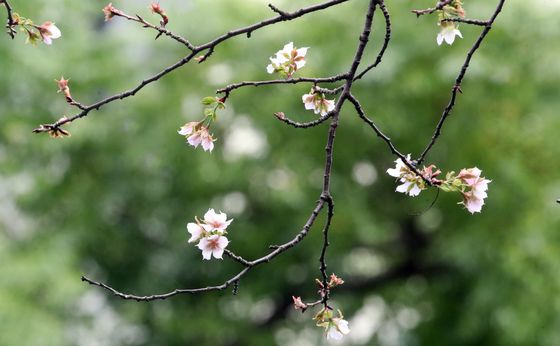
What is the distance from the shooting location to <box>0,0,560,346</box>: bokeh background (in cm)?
774

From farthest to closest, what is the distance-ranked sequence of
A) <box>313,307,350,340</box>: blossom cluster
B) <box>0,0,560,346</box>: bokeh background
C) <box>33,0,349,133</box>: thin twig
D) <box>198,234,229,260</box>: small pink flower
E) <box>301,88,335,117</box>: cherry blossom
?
<box>0,0,560,346</box>: bokeh background < <box>301,88,335,117</box>: cherry blossom < <box>313,307,350,340</box>: blossom cluster < <box>198,234,229,260</box>: small pink flower < <box>33,0,349,133</box>: thin twig

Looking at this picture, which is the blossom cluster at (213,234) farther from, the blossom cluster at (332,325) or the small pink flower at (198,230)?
the blossom cluster at (332,325)

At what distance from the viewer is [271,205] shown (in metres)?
8.88

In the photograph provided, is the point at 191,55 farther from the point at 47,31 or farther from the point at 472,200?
the point at 472,200

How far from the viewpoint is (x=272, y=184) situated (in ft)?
29.6

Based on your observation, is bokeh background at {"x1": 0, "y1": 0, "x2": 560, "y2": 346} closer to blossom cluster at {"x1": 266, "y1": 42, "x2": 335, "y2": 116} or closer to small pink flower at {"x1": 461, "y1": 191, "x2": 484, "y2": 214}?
small pink flower at {"x1": 461, "y1": 191, "x2": 484, "y2": 214}

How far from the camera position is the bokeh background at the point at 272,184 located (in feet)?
25.4

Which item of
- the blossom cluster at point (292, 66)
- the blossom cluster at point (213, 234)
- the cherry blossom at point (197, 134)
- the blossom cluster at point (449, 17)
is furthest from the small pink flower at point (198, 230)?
the blossom cluster at point (449, 17)

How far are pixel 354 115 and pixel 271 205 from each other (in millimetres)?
1424

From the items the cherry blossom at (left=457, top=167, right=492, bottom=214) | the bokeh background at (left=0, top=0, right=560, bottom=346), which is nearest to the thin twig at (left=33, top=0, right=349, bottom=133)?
the cherry blossom at (left=457, top=167, right=492, bottom=214)

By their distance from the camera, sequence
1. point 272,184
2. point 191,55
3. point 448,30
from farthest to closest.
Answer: point 272,184
point 448,30
point 191,55

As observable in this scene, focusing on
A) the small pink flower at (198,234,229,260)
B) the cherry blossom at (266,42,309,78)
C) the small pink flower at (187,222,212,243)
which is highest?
the cherry blossom at (266,42,309,78)

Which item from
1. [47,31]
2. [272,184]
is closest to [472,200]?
[47,31]

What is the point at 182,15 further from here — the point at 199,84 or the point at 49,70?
the point at 49,70
